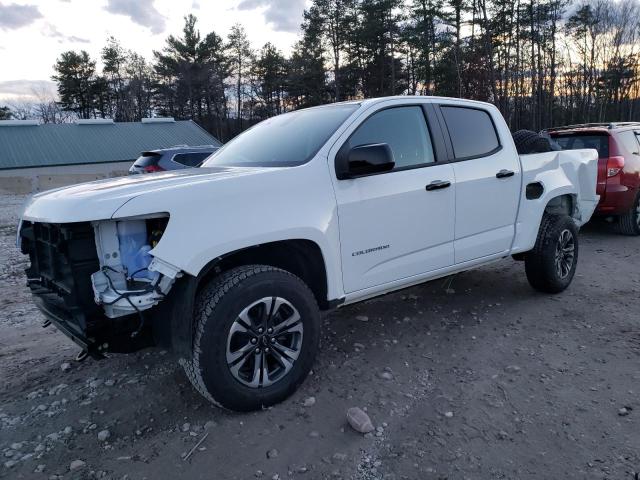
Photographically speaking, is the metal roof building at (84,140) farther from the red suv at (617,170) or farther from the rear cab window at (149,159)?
the red suv at (617,170)

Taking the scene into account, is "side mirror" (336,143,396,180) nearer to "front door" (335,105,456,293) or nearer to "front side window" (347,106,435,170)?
"front door" (335,105,456,293)

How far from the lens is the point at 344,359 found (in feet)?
12.1

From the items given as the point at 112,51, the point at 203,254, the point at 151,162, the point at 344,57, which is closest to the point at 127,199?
the point at 203,254

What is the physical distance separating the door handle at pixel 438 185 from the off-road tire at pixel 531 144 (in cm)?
157

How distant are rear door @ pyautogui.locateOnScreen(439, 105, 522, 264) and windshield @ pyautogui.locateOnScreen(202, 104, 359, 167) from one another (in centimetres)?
107

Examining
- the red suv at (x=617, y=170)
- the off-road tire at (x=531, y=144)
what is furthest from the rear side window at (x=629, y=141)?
the off-road tire at (x=531, y=144)

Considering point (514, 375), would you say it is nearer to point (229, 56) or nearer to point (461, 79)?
point (461, 79)

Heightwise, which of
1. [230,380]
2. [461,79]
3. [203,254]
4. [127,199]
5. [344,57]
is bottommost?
[230,380]

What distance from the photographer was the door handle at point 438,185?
3646 millimetres

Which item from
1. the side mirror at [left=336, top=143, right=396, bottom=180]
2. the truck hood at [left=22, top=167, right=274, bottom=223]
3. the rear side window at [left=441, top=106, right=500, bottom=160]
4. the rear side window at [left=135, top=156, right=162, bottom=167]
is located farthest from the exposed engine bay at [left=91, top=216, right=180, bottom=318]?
the rear side window at [left=135, top=156, right=162, bottom=167]

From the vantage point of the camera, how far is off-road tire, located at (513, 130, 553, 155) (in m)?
4.92

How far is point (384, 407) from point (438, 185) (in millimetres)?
1717

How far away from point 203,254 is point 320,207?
2.80 feet

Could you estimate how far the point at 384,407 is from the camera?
3.01m
